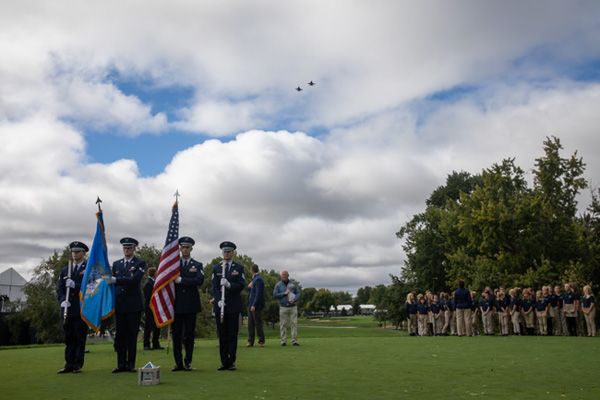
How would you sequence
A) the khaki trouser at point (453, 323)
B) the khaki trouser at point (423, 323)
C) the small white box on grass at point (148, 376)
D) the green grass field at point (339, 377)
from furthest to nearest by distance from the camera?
the khaki trouser at point (423, 323)
the khaki trouser at point (453, 323)
the small white box on grass at point (148, 376)
the green grass field at point (339, 377)

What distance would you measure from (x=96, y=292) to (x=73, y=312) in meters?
0.62

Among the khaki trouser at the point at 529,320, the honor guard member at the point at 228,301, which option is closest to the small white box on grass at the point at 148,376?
the honor guard member at the point at 228,301

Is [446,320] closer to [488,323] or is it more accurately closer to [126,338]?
[488,323]

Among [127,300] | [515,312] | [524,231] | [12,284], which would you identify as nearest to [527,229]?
[524,231]

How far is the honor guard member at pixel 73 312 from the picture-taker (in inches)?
406

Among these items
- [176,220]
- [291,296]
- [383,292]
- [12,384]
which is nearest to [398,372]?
[176,220]

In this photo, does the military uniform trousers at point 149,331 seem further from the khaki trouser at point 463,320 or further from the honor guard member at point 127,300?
the khaki trouser at point 463,320

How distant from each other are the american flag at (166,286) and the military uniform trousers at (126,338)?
16.4 inches

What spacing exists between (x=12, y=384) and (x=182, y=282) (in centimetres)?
331

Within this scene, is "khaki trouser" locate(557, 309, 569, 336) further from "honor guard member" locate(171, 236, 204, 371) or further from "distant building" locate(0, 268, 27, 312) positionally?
"distant building" locate(0, 268, 27, 312)

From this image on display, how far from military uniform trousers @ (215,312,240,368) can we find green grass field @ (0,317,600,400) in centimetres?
35

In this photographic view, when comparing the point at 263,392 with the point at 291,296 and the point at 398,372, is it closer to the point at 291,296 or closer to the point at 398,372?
the point at 398,372

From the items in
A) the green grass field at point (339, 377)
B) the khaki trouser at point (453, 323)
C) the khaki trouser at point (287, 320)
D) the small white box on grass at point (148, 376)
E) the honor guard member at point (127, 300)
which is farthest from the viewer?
the khaki trouser at point (453, 323)

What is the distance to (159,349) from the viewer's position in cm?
1608
